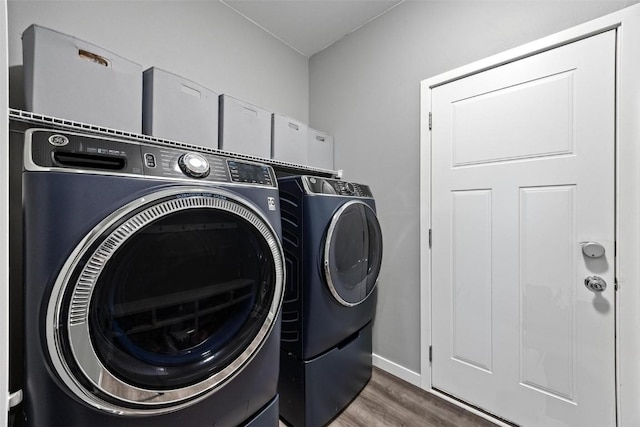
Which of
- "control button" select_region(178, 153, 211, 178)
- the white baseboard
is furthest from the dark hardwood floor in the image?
"control button" select_region(178, 153, 211, 178)

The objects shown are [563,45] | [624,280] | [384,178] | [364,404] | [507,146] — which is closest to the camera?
[624,280]

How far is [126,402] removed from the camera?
2.15 ft

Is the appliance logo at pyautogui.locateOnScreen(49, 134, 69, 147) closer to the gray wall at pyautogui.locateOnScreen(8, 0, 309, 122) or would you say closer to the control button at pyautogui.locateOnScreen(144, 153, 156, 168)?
the control button at pyautogui.locateOnScreen(144, 153, 156, 168)

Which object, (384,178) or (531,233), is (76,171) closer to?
(384,178)

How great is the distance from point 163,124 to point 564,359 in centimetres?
214

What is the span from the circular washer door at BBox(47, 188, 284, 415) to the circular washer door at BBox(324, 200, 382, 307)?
0.38 m

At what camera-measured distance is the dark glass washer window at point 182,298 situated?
26.9 inches

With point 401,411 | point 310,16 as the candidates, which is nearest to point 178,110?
point 310,16

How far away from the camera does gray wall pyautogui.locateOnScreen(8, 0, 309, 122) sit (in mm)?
1163

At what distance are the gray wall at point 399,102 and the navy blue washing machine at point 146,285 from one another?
105cm

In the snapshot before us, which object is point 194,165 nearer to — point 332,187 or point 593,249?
point 332,187

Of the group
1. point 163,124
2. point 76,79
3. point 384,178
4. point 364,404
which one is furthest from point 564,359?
point 76,79

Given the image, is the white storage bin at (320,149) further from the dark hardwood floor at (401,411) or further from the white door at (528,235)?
the dark hardwood floor at (401,411)

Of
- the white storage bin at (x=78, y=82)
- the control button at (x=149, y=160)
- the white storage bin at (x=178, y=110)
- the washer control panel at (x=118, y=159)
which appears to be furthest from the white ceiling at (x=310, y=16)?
the control button at (x=149, y=160)
